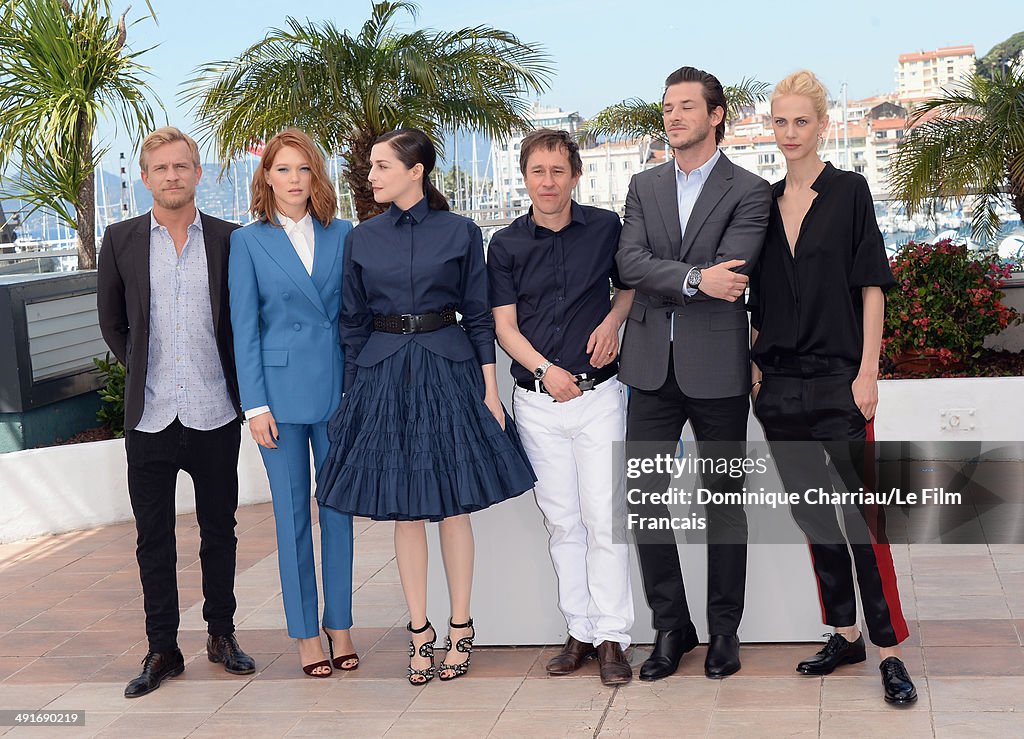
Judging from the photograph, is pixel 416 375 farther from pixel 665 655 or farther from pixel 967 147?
pixel 967 147

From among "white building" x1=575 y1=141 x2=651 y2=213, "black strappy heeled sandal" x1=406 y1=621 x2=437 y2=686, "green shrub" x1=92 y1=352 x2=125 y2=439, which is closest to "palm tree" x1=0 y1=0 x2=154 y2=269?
"green shrub" x1=92 y1=352 x2=125 y2=439

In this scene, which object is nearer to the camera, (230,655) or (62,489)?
(230,655)

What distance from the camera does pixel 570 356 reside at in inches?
142

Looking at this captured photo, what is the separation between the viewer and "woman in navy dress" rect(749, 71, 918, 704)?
3338 millimetres

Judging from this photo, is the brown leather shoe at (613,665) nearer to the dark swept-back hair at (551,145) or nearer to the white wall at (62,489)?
the dark swept-back hair at (551,145)

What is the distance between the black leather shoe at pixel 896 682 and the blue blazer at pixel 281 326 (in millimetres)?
1910

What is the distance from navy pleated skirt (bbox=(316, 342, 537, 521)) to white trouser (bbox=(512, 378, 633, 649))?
0.35ft

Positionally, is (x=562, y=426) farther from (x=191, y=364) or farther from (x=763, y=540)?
(x=191, y=364)

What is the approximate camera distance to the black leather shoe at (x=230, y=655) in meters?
3.99

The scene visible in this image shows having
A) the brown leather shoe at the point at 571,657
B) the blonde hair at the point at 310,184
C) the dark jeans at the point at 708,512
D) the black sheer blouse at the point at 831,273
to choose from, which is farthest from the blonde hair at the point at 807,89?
the brown leather shoe at the point at 571,657

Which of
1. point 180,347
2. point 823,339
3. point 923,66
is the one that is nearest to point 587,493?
point 823,339

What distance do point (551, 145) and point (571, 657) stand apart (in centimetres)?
166

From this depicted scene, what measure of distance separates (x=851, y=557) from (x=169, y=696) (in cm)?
226

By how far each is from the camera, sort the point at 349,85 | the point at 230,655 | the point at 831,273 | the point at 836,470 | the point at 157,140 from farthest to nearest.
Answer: the point at 349,85 → the point at 230,655 → the point at 157,140 → the point at 836,470 → the point at 831,273
